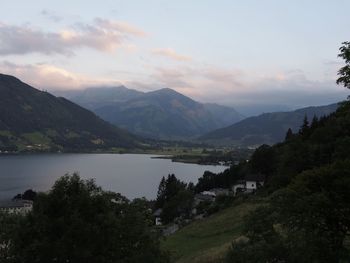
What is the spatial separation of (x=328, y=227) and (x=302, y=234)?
1042 millimetres

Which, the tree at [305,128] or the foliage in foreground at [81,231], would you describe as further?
the tree at [305,128]

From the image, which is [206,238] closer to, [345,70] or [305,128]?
[345,70]

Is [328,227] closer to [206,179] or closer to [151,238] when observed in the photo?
[151,238]

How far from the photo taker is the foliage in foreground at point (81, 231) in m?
16.4

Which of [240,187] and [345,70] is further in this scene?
[240,187]

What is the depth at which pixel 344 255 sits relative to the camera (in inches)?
627

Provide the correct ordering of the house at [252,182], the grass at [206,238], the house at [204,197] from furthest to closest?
1. the house at [204,197]
2. the house at [252,182]
3. the grass at [206,238]

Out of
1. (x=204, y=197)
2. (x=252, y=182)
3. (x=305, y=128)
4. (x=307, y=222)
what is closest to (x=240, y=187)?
(x=252, y=182)

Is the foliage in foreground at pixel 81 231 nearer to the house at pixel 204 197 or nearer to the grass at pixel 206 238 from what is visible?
the grass at pixel 206 238

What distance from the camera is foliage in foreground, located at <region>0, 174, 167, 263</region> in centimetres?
1644

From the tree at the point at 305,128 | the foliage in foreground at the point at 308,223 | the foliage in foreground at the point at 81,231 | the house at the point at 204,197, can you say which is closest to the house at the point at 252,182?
the house at the point at 204,197

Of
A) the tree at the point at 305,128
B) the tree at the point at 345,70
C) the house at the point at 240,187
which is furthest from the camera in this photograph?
the house at the point at 240,187

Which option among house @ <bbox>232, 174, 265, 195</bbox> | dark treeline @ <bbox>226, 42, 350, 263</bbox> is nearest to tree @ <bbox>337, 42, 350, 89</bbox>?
dark treeline @ <bbox>226, 42, 350, 263</bbox>

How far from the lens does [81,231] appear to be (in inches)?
650
